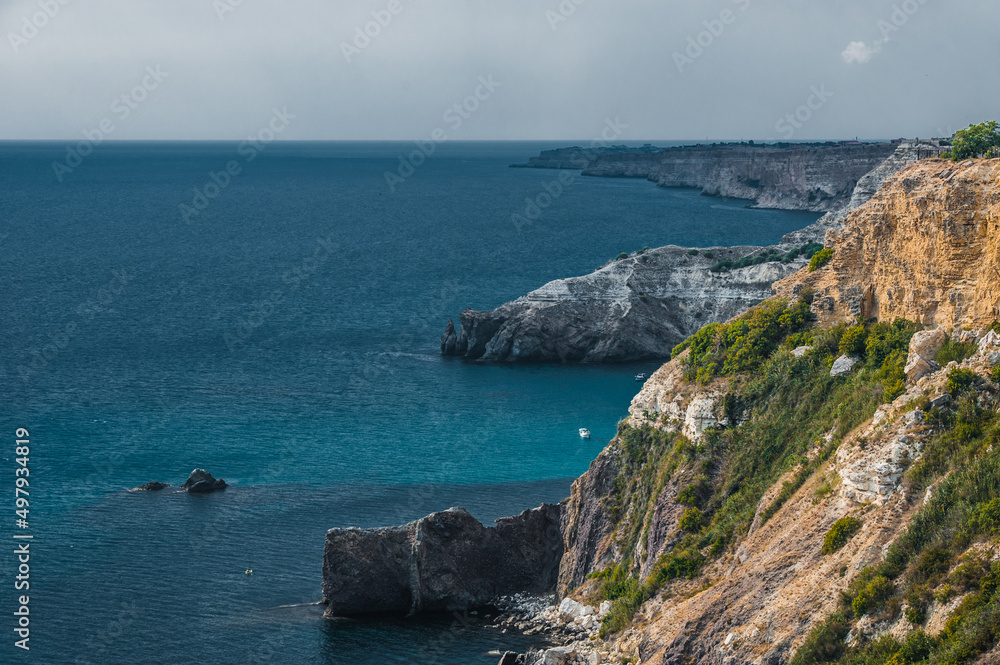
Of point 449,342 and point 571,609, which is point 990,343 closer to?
point 571,609

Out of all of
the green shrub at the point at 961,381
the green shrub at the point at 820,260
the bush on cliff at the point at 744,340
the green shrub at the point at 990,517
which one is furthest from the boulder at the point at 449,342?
the green shrub at the point at 990,517

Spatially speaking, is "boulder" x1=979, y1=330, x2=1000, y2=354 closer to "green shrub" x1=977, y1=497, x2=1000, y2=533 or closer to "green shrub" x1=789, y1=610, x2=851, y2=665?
"green shrub" x1=977, y1=497, x2=1000, y2=533

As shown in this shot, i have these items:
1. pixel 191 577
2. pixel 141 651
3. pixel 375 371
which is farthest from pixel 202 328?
pixel 141 651

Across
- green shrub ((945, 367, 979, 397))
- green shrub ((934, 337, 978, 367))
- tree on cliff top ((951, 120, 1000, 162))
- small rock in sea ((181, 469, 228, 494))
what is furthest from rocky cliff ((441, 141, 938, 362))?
green shrub ((945, 367, 979, 397))

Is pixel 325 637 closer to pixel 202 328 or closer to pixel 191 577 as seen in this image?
pixel 191 577

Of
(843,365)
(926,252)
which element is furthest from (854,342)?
(926,252)

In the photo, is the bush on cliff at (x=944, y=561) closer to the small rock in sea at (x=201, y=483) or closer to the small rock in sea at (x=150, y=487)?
the small rock in sea at (x=201, y=483)
